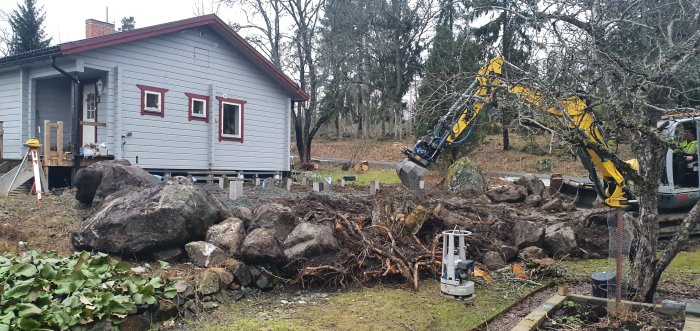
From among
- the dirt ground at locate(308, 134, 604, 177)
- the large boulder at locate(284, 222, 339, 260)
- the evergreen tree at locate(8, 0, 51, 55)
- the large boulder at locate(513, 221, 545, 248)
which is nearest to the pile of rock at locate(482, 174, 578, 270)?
the large boulder at locate(513, 221, 545, 248)

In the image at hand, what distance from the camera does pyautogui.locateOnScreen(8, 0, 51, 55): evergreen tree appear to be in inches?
1238

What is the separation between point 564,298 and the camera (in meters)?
5.32

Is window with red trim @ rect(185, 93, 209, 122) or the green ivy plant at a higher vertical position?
window with red trim @ rect(185, 93, 209, 122)

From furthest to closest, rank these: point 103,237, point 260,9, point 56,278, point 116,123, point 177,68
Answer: point 260,9, point 177,68, point 116,123, point 103,237, point 56,278

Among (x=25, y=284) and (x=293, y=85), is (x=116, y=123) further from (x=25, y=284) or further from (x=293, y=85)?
(x=25, y=284)

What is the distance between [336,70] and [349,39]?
2247 mm

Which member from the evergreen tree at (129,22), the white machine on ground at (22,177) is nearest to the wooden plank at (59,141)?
the white machine on ground at (22,177)

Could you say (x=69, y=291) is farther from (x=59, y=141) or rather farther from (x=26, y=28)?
(x=26, y=28)

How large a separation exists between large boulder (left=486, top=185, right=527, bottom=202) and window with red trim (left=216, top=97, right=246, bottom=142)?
806cm

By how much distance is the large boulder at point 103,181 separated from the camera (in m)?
7.81

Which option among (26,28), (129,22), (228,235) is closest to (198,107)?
(228,235)

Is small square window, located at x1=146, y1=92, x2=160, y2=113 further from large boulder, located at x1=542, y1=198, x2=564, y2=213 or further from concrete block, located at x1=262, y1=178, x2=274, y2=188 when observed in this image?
large boulder, located at x1=542, y1=198, x2=564, y2=213

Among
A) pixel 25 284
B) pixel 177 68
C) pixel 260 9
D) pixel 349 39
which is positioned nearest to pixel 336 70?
pixel 349 39

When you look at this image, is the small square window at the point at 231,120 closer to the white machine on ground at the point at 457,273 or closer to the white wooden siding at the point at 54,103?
the white wooden siding at the point at 54,103
